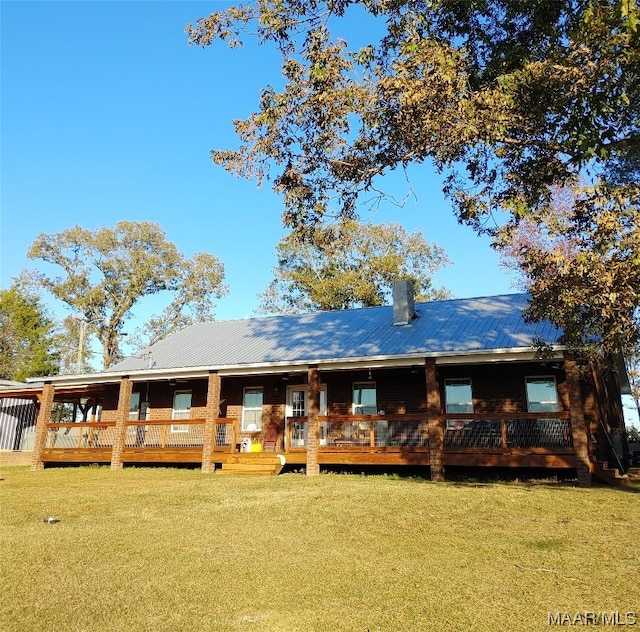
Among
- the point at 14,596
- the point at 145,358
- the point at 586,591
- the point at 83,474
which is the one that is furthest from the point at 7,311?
the point at 586,591

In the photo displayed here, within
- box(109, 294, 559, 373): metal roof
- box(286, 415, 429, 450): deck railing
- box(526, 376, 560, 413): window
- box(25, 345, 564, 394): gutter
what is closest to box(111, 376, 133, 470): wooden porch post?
box(25, 345, 564, 394): gutter

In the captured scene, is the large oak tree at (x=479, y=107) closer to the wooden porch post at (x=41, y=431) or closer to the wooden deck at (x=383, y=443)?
the wooden deck at (x=383, y=443)

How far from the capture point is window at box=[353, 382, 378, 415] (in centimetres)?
1817

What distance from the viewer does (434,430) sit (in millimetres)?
14281

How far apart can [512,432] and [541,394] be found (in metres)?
2.46

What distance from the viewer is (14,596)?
16.5 ft

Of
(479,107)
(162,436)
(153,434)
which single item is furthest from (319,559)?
(153,434)

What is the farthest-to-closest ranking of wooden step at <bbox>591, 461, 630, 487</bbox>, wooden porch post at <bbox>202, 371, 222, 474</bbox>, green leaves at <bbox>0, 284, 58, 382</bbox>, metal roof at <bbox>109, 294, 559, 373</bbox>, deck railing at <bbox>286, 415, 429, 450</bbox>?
1. green leaves at <bbox>0, 284, 58, 382</bbox>
2. wooden porch post at <bbox>202, 371, 222, 474</bbox>
3. metal roof at <bbox>109, 294, 559, 373</bbox>
4. deck railing at <bbox>286, 415, 429, 450</bbox>
5. wooden step at <bbox>591, 461, 630, 487</bbox>

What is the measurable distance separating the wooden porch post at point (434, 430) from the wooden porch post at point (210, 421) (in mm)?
6868

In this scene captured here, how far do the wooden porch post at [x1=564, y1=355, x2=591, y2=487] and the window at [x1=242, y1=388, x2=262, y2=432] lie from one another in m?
10.7

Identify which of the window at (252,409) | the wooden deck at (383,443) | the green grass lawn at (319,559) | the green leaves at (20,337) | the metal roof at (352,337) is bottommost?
the green grass lawn at (319,559)

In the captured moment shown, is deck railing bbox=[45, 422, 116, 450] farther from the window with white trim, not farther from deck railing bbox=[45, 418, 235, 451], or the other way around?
the window with white trim

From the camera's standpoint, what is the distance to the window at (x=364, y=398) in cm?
1817

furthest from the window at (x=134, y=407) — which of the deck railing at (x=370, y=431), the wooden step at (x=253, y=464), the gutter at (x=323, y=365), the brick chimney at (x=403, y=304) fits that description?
the brick chimney at (x=403, y=304)
